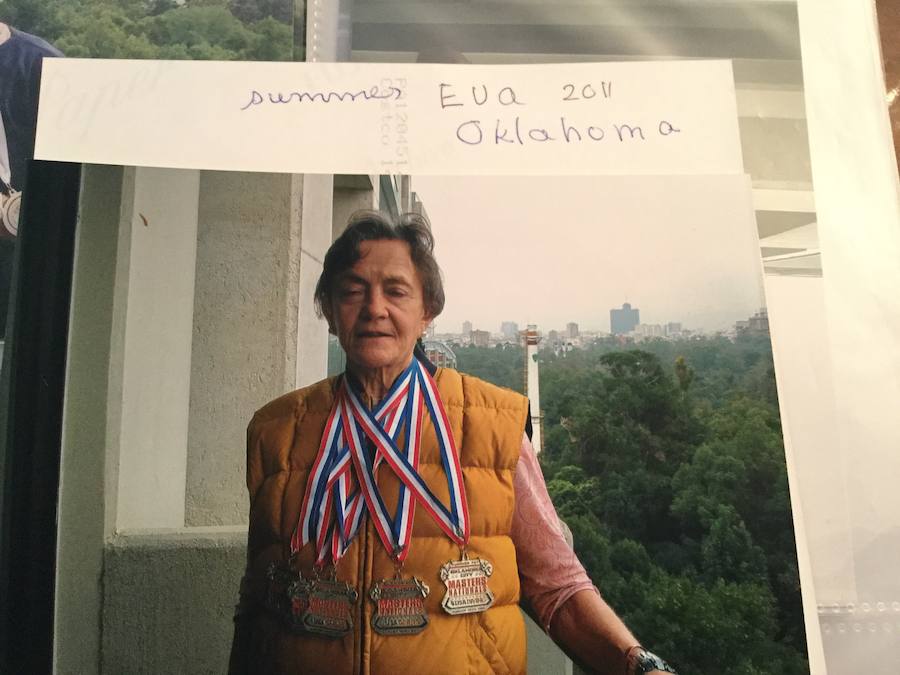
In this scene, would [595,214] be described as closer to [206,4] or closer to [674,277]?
A: [674,277]

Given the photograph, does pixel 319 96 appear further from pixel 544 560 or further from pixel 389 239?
pixel 544 560

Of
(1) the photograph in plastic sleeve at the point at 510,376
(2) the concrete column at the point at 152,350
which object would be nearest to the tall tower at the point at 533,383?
(1) the photograph in plastic sleeve at the point at 510,376

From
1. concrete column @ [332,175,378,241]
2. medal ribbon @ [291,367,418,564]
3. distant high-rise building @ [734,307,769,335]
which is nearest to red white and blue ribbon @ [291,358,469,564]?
medal ribbon @ [291,367,418,564]

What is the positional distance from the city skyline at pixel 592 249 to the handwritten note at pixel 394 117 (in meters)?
0.02

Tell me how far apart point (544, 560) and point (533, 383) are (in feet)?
0.39

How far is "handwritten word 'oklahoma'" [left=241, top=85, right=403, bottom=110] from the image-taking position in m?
0.48

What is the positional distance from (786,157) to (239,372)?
0.43 meters

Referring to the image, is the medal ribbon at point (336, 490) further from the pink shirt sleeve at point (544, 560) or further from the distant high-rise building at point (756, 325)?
the distant high-rise building at point (756, 325)

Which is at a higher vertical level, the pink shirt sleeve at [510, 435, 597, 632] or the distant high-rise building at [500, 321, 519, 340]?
the distant high-rise building at [500, 321, 519, 340]

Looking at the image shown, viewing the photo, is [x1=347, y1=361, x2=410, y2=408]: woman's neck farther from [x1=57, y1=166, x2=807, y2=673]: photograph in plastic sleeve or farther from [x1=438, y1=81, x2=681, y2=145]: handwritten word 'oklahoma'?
[x1=438, y1=81, x2=681, y2=145]: handwritten word 'oklahoma'

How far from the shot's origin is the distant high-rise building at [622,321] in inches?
17.8

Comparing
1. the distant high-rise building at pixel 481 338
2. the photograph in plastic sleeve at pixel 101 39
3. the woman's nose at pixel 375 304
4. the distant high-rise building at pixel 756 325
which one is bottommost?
the distant high-rise building at pixel 481 338

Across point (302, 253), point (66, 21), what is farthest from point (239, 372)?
point (66, 21)

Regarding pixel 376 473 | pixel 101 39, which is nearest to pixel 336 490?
pixel 376 473
